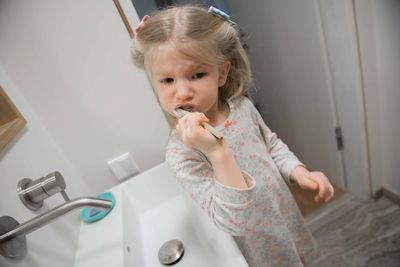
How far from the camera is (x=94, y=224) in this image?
0.66m

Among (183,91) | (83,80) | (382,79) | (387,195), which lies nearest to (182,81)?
(183,91)

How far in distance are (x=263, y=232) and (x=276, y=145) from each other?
0.23 meters

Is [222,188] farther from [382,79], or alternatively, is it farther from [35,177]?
[382,79]

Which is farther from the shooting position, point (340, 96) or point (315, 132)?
point (315, 132)

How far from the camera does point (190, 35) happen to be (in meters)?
0.52

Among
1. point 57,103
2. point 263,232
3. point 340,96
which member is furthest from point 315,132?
point 57,103

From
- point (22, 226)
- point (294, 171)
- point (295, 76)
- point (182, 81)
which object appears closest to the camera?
point (22, 226)

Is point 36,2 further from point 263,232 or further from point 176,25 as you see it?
point 263,232

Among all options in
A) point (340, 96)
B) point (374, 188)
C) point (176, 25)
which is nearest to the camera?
point (176, 25)

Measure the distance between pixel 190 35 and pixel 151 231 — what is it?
0.51 m

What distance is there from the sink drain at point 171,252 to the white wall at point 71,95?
0.64 ft

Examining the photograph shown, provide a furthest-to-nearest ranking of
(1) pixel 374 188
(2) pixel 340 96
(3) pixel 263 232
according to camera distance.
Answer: (1) pixel 374 188 → (2) pixel 340 96 → (3) pixel 263 232

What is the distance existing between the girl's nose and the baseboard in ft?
3.84

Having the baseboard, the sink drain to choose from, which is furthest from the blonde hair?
the baseboard
